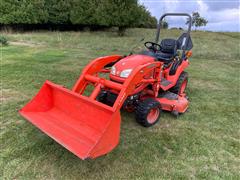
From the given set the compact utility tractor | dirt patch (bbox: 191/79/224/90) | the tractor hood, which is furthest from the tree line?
the tractor hood

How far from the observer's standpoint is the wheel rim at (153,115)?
332cm

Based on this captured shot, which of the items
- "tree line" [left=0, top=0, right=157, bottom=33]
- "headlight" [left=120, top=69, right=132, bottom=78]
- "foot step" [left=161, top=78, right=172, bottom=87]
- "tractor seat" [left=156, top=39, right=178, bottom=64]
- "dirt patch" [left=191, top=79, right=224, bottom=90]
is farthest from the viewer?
"tree line" [left=0, top=0, right=157, bottom=33]

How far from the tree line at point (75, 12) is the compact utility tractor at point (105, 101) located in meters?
13.4

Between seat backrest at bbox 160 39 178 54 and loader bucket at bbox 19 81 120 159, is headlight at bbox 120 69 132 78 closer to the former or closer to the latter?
loader bucket at bbox 19 81 120 159

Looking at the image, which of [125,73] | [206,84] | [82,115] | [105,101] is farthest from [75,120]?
[206,84]

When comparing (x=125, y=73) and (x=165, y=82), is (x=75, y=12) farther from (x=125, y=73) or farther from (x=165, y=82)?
(x=125, y=73)

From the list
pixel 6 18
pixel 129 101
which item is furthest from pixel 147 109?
pixel 6 18

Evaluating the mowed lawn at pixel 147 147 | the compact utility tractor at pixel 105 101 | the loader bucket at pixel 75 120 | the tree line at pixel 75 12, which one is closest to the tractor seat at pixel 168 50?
the compact utility tractor at pixel 105 101

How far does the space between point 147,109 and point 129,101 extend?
29cm

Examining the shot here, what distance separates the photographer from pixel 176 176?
7.76 feet

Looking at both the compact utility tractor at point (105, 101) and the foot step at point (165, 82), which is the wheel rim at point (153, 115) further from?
the foot step at point (165, 82)

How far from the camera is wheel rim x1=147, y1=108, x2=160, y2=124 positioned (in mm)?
3321

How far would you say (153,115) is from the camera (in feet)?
11.1

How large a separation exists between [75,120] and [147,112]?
1047mm
